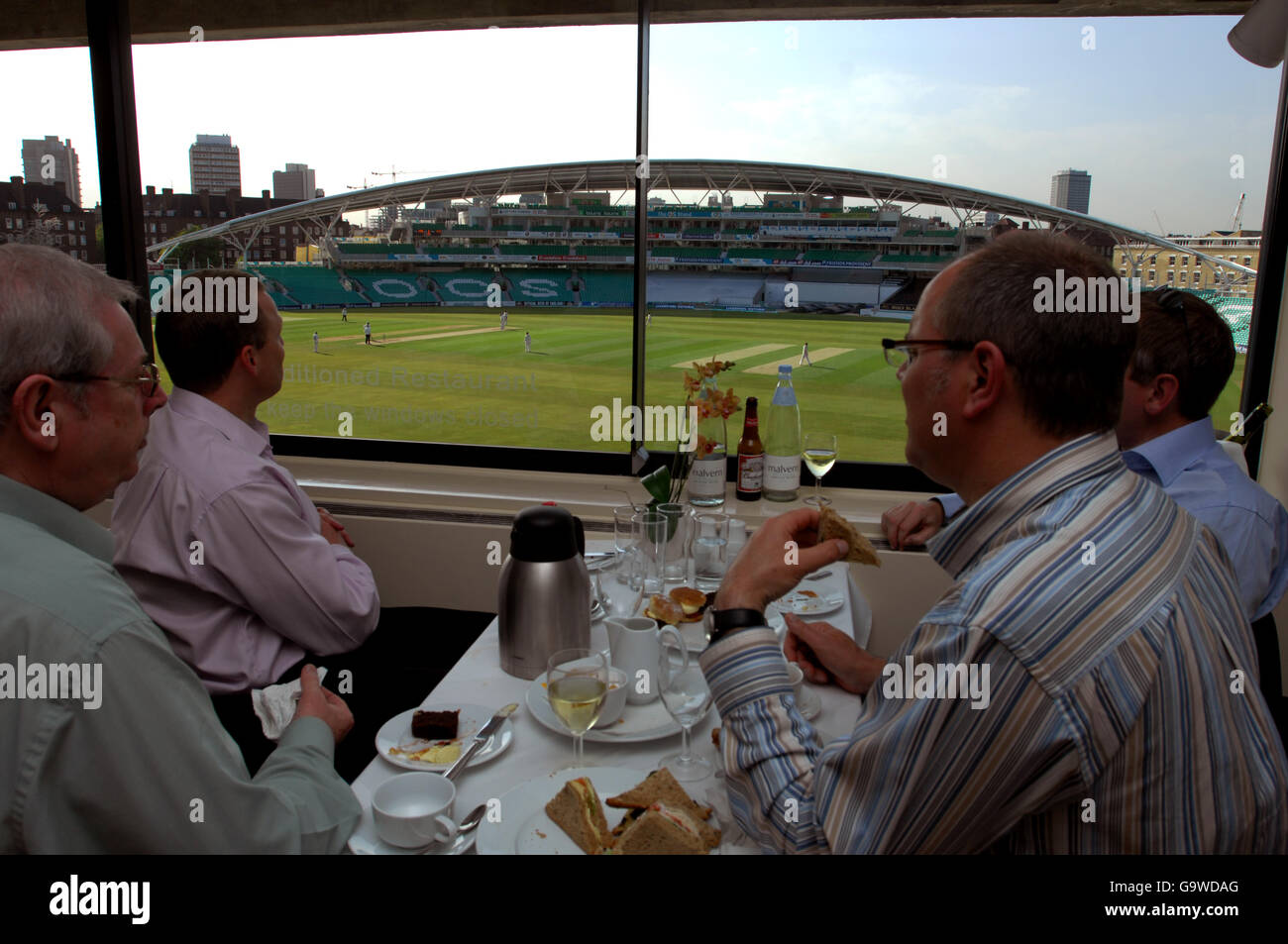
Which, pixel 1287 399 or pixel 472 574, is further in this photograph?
pixel 472 574

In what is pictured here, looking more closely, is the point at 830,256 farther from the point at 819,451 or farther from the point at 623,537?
the point at 623,537

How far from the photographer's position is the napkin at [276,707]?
142 centimetres

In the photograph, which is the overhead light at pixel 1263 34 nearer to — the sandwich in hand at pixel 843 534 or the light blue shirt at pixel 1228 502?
the light blue shirt at pixel 1228 502

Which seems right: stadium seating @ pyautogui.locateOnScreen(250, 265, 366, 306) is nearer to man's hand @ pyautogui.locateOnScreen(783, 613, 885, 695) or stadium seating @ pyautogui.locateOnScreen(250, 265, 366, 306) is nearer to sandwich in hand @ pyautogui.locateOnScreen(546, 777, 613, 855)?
man's hand @ pyautogui.locateOnScreen(783, 613, 885, 695)

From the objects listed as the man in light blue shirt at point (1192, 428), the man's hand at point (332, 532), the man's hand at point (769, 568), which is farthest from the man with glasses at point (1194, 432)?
the man's hand at point (332, 532)

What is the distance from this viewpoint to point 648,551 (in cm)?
176

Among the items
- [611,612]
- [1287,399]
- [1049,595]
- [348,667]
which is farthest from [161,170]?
[1287,399]

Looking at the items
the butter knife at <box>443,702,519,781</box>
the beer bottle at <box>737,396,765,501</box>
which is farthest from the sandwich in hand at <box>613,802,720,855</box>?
the beer bottle at <box>737,396,765,501</box>

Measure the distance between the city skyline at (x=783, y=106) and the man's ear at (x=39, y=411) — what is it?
2381mm

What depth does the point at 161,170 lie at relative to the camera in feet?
11.3

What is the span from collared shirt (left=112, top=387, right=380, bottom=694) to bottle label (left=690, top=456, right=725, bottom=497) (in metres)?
1.09

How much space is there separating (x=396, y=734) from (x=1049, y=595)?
2.99 ft

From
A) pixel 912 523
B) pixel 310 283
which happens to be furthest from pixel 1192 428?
pixel 310 283
